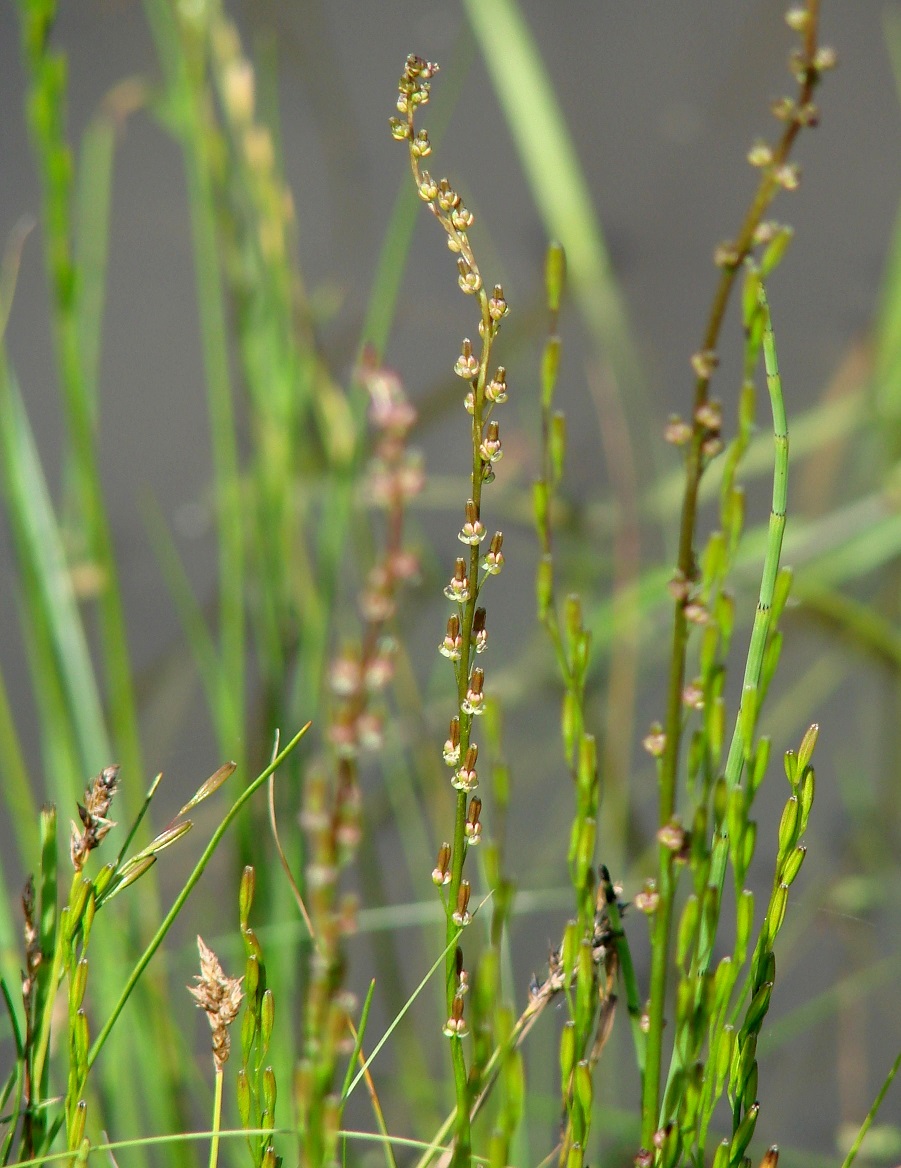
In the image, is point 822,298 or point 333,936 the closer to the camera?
point 333,936

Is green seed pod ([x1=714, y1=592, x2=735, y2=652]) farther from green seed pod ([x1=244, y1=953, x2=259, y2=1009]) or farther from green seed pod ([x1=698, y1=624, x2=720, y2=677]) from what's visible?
green seed pod ([x1=244, y1=953, x2=259, y2=1009])

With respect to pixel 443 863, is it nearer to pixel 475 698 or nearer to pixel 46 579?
pixel 475 698

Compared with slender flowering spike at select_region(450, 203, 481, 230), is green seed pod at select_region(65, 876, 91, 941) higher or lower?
lower

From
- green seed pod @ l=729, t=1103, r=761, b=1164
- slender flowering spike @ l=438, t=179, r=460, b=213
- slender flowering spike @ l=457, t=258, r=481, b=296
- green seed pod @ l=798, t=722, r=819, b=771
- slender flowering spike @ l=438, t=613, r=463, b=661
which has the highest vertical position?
slender flowering spike @ l=438, t=179, r=460, b=213

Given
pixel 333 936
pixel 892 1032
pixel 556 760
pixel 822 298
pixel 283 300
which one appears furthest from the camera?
pixel 822 298

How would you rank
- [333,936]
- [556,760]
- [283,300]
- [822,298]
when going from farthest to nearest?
[822,298] → [556,760] → [283,300] → [333,936]

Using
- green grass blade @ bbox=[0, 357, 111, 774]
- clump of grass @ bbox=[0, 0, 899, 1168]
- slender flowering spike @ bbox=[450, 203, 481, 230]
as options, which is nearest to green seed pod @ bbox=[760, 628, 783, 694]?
clump of grass @ bbox=[0, 0, 899, 1168]

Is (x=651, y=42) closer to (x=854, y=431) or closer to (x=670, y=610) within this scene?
(x=854, y=431)

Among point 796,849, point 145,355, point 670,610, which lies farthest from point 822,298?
point 796,849
